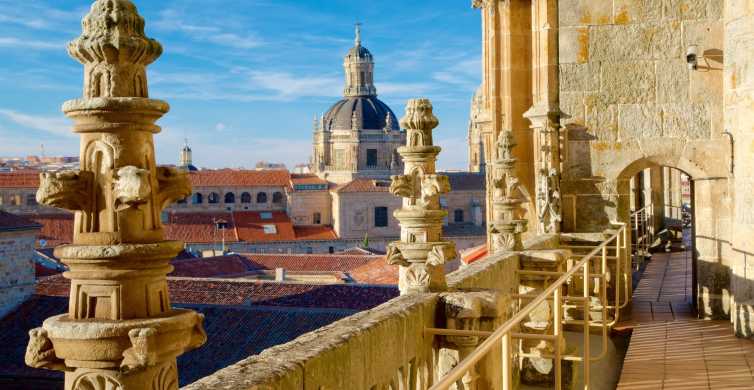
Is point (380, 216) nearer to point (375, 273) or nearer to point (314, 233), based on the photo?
point (314, 233)

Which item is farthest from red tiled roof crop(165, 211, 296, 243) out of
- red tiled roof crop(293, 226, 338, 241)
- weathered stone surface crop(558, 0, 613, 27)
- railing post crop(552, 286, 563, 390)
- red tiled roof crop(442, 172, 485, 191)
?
railing post crop(552, 286, 563, 390)

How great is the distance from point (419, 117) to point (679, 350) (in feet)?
12.7

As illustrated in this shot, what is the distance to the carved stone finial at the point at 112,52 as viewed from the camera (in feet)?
8.87

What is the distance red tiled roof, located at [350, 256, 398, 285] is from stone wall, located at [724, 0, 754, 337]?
31237 mm

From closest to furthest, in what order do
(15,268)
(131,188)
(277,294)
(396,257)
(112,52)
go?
1. (131,188)
2. (112,52)
3. (396,257)
4. (277,294)
5. (15,268)


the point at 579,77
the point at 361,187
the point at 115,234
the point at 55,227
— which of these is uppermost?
the point at 361,187

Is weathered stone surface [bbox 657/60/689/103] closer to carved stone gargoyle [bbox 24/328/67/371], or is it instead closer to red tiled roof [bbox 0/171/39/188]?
carved stone gargoyle [bbox 24/328/67/371]

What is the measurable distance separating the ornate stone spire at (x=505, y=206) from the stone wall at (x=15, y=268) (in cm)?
2837

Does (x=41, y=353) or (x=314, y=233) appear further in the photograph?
(x=314, y=233)

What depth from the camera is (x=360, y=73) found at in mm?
106000

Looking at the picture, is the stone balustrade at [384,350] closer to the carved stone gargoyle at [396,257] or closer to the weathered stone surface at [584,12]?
the carved stone gargoyle at [396,257]

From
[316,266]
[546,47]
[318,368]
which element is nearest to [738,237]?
[546,47]

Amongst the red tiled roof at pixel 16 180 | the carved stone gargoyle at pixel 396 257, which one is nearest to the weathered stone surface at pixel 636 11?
the carved stone gargoyle at pixel 396 257

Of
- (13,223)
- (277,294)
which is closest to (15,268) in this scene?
(13,223)
